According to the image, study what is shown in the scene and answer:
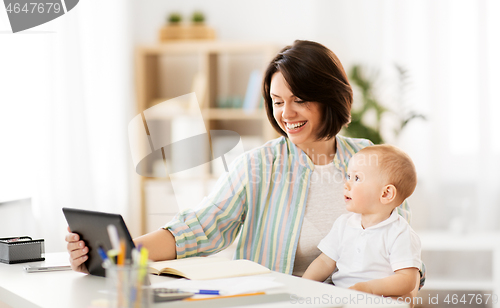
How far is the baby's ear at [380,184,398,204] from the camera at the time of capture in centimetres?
153

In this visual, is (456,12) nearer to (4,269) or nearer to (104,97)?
(104,97)

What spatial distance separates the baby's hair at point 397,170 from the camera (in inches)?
60.7

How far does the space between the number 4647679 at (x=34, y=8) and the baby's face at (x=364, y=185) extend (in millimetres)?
1996

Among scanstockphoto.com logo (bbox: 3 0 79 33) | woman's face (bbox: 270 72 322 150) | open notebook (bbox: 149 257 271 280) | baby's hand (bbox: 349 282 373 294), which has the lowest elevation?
baby's hand (bbox: 349 282 373 294)

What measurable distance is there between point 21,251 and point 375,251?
999 millimetres

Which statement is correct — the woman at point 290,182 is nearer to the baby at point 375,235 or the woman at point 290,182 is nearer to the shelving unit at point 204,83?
the baby at point 375,235

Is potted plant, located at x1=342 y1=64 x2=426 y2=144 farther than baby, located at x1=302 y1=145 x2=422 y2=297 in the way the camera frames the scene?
Yes

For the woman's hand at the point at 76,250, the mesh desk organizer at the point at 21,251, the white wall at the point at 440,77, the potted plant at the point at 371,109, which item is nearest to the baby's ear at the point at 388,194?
the woman's hand at the point at 76,250

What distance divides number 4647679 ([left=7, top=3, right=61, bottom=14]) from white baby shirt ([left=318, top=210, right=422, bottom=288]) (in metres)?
2.06

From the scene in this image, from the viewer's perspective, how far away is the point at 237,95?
3.99 meters

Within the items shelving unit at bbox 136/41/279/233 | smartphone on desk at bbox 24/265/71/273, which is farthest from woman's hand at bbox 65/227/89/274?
shelving unit at bbox 136/41/279/233

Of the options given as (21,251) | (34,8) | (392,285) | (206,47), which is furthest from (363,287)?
(206,47)

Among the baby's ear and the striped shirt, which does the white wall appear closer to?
the striped shirt

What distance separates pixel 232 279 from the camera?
123cm
